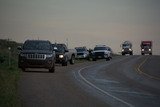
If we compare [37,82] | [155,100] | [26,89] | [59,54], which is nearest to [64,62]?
[59,54]

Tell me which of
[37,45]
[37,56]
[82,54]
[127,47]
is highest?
[127,47]

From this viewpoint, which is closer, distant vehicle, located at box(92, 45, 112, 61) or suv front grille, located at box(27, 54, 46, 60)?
suv front grille, located at box(27, 54, 46, 60)

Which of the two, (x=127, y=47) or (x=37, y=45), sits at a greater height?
(x=127, y=47)

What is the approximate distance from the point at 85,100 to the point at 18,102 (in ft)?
7.39

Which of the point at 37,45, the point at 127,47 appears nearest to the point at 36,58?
the point at 37,45

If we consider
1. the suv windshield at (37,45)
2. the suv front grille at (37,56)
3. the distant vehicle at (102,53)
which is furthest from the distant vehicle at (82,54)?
the suv front grille at (37,56)

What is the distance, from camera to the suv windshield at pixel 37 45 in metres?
31.4

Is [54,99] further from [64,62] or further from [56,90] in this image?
[64,62]

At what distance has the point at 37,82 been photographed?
76.4 feet

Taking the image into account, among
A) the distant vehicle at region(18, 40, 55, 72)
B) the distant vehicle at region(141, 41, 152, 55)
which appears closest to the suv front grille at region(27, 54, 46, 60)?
the distant vehicle at region(18, 40, 55, 72)

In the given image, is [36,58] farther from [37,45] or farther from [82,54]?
[82,54]

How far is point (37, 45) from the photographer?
3175cm

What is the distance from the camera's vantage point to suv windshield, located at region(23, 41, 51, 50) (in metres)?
31.4

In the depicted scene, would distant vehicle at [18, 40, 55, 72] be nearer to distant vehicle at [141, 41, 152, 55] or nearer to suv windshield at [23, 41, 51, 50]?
suv windshield at [23, 41, 51, 50]
